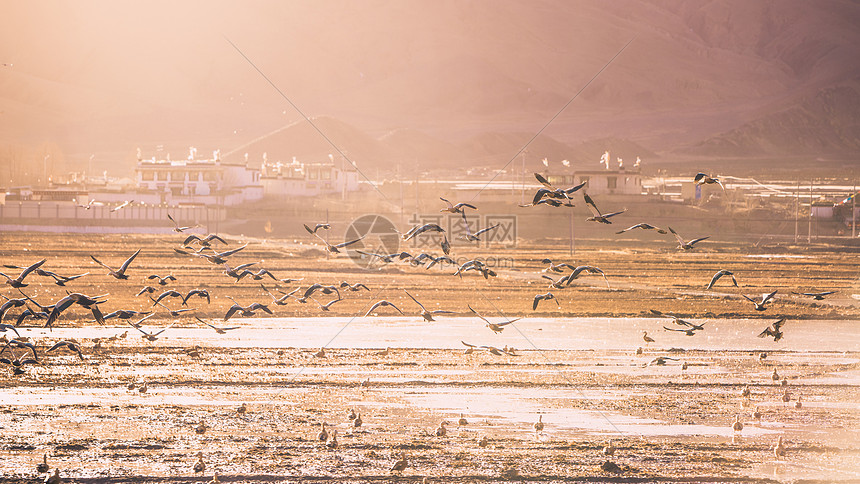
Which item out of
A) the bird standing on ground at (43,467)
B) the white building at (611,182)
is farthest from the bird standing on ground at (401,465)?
the white building at (611,182)

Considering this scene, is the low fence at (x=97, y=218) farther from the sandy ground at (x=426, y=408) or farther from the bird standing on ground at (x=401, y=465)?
the bird standing on ground at (x=401, y=465)

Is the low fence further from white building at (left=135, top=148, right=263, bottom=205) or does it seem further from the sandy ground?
the sandy ground

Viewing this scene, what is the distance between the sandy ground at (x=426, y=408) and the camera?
24.3 meters

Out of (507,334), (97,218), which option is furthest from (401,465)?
(97,218)

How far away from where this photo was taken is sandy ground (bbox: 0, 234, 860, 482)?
24.3 meters

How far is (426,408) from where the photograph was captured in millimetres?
29453

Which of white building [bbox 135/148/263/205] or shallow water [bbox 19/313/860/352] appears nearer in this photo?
shallow water [bbox 19/313/860/352]

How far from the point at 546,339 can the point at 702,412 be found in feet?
43.1

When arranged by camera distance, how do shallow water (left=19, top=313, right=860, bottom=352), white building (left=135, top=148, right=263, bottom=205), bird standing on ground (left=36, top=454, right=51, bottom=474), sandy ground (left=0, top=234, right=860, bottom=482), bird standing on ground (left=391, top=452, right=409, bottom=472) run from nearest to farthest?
bird standing on ground (left=36, top=454, right=51, bottom=474) → bird standing on ground (left=391, top=452, right=409, bottom=472) → sandy ground (left=0, top=234, right=860, bottom=482) → shallow water (left=19, top=313, right=860, bottom=352) → white building (left=135, top=148, right=263, bottom=205)

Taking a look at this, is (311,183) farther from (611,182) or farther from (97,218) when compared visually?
(611,182)

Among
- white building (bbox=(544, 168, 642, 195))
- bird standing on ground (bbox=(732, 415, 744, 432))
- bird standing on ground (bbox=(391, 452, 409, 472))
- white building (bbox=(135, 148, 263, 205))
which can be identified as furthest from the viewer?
white building (bbox=(544, 168, 642, 195))

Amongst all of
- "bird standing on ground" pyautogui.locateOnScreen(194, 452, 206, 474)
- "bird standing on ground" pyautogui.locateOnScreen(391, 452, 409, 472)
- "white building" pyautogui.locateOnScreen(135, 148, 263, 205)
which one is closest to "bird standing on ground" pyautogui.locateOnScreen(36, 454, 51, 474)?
"bird standing on ground" pyautogui.locateOnScreen(194, 452, 206, 474)

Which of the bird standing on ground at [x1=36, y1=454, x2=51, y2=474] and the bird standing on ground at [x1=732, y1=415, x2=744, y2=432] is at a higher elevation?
the bird standing on ground at [x1=732, y1=415, x2=744, y2=432]

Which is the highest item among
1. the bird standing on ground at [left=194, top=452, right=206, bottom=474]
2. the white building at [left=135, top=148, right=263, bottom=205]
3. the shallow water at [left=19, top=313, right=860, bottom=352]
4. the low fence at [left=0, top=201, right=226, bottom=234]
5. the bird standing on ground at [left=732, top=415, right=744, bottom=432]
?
the white building at [left=135, top=148, right=263, bottom=205]
